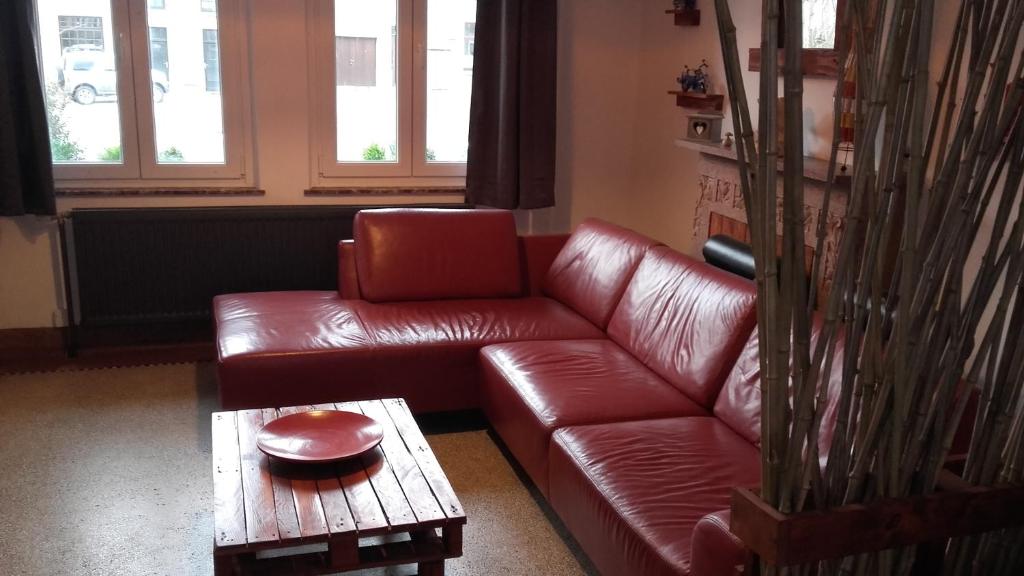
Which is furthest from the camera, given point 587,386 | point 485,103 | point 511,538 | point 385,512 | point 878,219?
point 485,103

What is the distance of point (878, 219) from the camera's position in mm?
1217

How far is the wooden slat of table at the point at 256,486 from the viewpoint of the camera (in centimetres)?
209

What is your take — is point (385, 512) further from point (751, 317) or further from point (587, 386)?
point (751, 317)

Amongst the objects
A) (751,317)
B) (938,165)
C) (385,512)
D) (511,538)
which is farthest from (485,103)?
(938,165)

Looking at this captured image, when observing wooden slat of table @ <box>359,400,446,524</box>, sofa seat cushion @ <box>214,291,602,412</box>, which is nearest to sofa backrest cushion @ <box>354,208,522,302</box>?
sofa seat cushion @ <box>214,291,602,412</box>

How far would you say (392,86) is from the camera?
462cm

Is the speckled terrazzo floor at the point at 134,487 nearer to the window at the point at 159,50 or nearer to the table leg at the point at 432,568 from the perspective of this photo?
the table leg at the point at 432,568

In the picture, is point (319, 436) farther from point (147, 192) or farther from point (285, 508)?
point (147, 192)

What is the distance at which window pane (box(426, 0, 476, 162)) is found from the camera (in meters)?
4.62

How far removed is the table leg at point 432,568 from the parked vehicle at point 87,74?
9.80 feet

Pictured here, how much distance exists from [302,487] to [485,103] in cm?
276

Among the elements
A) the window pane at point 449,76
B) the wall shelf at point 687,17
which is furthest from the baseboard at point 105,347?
the wall shelf at point 687,17

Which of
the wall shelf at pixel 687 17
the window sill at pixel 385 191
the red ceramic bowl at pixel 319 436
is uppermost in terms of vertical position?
the wall shelf at pixel 687 17

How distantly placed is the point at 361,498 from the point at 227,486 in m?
0.34
